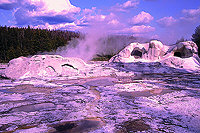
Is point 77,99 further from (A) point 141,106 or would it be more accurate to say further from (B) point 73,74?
(B) point 73,74

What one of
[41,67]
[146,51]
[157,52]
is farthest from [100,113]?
[146,51]

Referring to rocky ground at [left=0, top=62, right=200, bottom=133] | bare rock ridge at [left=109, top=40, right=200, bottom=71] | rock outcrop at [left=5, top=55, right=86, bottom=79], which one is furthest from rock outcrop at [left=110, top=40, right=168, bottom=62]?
rocky ground at [left=0, top=62, right=200, bottom=133]

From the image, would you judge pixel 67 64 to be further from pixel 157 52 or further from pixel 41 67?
pixel 157 52

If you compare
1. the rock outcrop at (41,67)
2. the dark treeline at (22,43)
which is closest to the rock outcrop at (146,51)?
the rock outcrop at (41,67)

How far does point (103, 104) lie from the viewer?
411 cm

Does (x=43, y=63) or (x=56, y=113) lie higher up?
(x=43, y=63)

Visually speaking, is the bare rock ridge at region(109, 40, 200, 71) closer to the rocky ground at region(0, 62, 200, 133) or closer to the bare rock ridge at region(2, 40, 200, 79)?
the bare rock ridge at region(2, 40, 200, 79)

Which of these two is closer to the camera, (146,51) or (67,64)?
(67,64)

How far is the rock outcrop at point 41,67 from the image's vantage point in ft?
28.5

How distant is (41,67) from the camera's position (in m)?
9.02

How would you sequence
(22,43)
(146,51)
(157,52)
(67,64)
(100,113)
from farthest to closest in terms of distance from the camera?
(22,43) < (146,51) < (157,52) < (67,64) < (100,113)

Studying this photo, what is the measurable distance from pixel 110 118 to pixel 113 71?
22.2 ft

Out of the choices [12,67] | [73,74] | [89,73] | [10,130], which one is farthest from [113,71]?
[10,130]

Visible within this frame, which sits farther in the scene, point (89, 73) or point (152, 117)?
point (89, 73)
